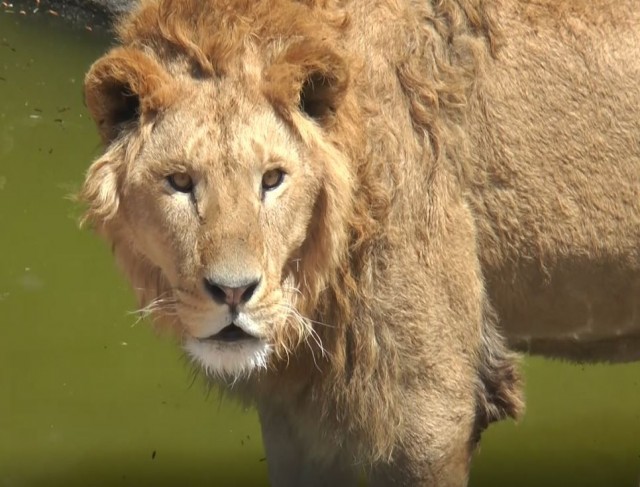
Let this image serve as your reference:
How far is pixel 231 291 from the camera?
3834 millimetres

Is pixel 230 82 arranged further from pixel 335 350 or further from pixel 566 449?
pixel 566 449

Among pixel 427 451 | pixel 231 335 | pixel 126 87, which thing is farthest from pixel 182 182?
pixel 427 451

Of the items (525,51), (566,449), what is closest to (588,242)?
(525,51)

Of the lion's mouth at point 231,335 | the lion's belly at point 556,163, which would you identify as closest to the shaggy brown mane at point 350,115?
the lion's belly at point 556,163

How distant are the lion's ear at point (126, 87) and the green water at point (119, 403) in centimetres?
246

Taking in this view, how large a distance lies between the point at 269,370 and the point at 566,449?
10.5ft

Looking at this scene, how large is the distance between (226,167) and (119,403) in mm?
3660

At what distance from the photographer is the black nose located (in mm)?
3832

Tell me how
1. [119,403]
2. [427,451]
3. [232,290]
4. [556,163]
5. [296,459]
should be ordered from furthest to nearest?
[119,403] → [296,459] → [556,163] → [427,451] → [232,290]

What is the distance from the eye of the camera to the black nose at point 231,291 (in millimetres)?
3832

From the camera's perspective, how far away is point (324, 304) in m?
4.48

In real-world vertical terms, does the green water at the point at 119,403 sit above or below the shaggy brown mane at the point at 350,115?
below

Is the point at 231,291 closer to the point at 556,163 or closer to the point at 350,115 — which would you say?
the point at 350,115

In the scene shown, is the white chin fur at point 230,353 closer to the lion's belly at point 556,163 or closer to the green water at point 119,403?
the lion's belly at point 556,163
